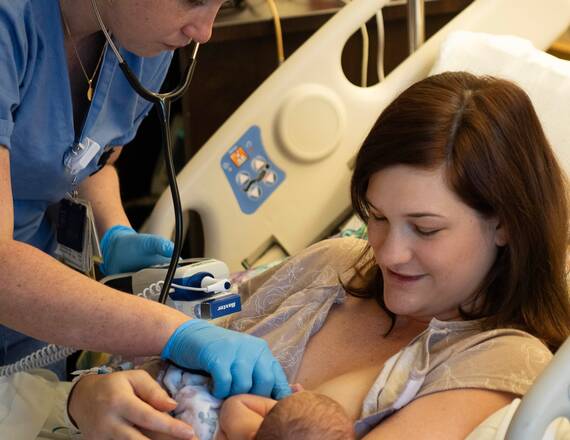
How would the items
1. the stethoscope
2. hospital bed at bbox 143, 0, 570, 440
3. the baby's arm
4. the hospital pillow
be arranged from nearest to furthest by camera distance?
the baby's arm < the stethoscope < the hospital pillow < hospital bed at bbox 143, 0, 570, 440

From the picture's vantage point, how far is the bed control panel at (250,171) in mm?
2441

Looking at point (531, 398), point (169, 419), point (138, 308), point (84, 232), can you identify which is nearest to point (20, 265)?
point (138, 308)

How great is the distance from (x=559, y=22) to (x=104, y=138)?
122 cm

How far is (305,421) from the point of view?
4.33 ft

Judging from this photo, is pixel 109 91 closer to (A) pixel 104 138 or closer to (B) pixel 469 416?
(A) pixel 104 138

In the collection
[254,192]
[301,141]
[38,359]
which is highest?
[301,141]

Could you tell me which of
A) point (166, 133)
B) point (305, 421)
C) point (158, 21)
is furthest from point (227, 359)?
point (158, 21)

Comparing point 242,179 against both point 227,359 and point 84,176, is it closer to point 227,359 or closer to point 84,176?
point 84,176

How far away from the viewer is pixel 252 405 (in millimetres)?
1498

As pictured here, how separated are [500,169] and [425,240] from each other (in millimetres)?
173

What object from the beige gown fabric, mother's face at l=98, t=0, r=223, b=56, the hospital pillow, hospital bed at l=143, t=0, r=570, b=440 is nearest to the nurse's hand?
the beige gown fabric

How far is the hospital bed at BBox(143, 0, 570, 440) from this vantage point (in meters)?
2.42

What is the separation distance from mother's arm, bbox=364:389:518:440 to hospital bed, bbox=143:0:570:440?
3.38ft

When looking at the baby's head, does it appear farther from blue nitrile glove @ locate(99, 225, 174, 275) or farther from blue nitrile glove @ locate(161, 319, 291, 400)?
blue nitrile glove @ locate(99, 225, 174, 275)
